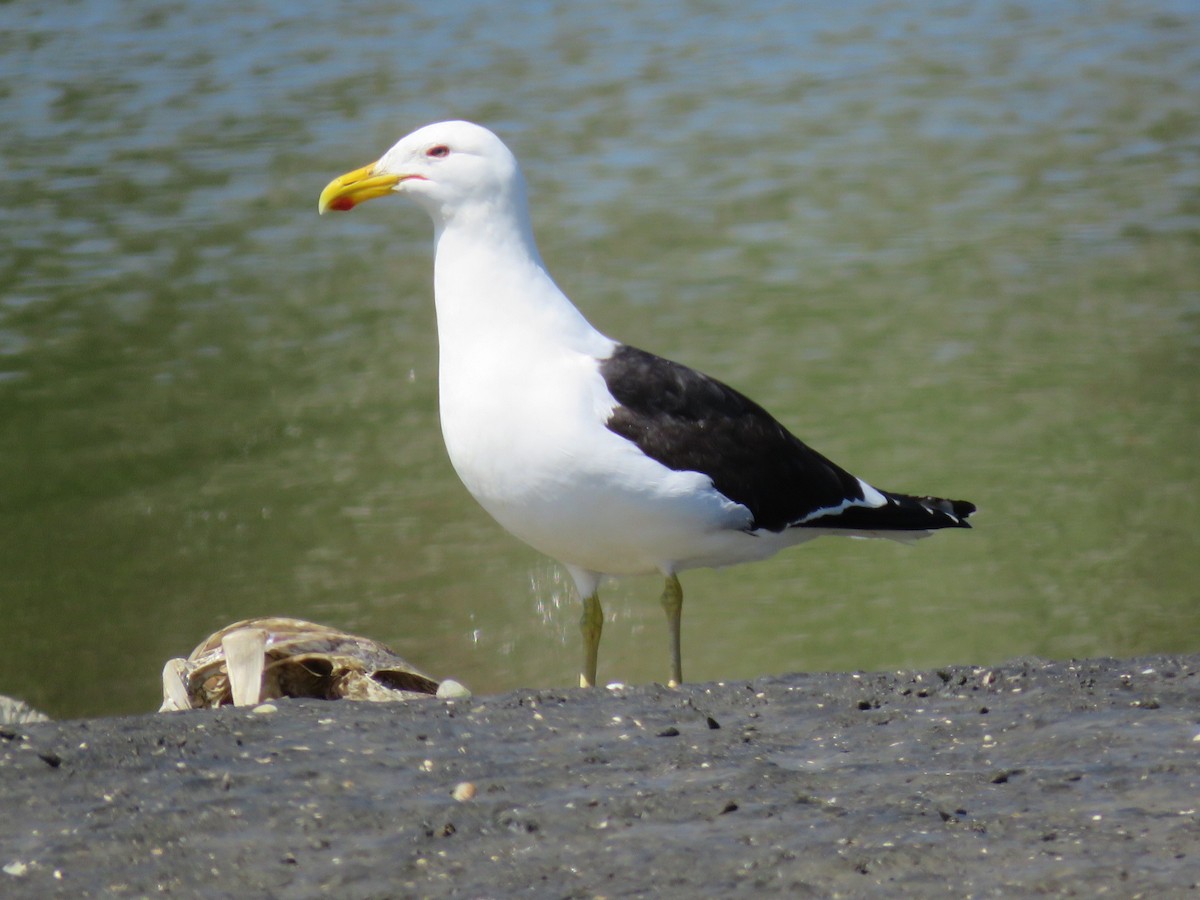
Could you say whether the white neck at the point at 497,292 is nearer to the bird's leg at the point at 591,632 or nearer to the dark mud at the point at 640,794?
the bird's leg at the point at 591,632

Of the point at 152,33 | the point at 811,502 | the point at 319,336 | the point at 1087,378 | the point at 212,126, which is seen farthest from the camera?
the point at 152,33

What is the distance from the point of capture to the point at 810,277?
42.2 feet

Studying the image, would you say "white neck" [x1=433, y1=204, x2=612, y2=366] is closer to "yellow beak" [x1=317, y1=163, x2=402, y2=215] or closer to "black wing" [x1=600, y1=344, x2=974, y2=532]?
"black wing" [x1=600, y1=344, x2=974, y2=532]

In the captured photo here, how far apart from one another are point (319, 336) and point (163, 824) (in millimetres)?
8489

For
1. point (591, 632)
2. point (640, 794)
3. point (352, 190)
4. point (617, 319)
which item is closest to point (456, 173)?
point (352, 190)

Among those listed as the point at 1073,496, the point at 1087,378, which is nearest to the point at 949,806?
the point at 1073,496

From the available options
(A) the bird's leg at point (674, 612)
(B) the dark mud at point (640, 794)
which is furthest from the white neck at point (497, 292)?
(B) the dark mud at point (640, 794)

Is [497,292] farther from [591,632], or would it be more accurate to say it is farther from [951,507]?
[951,507]

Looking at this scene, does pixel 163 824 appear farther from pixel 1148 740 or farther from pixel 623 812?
pixel 1148 740

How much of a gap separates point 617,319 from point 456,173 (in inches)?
236

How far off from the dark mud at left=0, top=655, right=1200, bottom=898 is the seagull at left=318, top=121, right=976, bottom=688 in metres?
0.81

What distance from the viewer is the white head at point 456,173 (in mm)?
5758

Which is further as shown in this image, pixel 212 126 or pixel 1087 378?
pixel 212 126

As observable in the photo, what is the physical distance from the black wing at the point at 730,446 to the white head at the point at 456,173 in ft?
2.04
